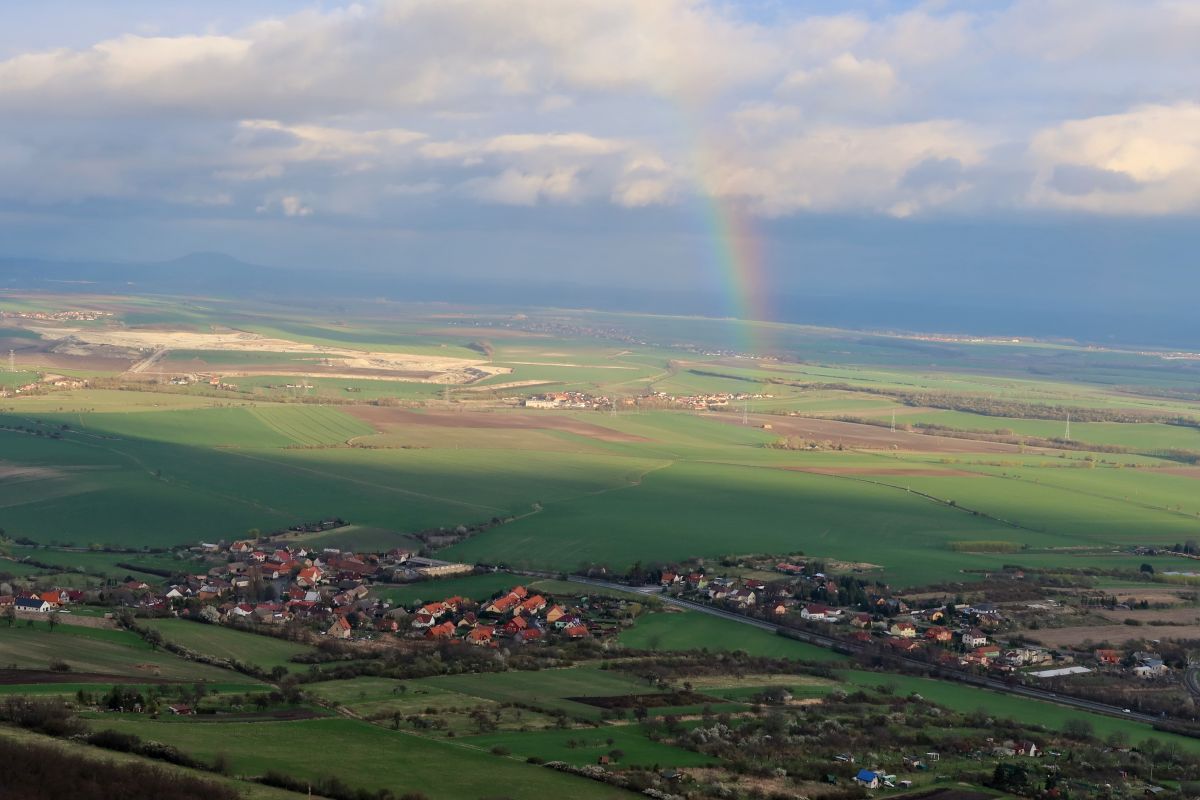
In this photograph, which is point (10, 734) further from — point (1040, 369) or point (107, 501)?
point (1040, 369)

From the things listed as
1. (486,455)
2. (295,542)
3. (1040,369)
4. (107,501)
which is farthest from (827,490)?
(1040,369)

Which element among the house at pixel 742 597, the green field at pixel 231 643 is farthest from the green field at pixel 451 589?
the house at pixel 742 597

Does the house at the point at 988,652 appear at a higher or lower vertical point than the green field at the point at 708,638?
higher

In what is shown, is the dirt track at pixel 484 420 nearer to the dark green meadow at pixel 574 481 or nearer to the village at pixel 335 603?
the dark green meadow at pixel 574 481

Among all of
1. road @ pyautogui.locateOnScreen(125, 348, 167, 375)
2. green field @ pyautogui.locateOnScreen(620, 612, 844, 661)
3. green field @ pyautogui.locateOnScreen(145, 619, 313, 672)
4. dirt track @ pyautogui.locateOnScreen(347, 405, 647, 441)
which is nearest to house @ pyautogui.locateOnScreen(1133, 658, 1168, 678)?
green field @ pyautogui.locateOnScreen(620, 612, 844, 661)

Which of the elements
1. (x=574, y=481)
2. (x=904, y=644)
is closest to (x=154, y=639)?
(x=904, y=644)

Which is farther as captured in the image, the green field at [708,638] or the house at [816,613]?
the house at [816,613]

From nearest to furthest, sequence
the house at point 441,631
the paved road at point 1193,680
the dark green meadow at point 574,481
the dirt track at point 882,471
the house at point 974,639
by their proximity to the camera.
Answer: the paved road at point 1193,680
the house at point 441,631
the house at point 974,639
the dark green meadow at point 574,481
the dirt track at point 882,471
